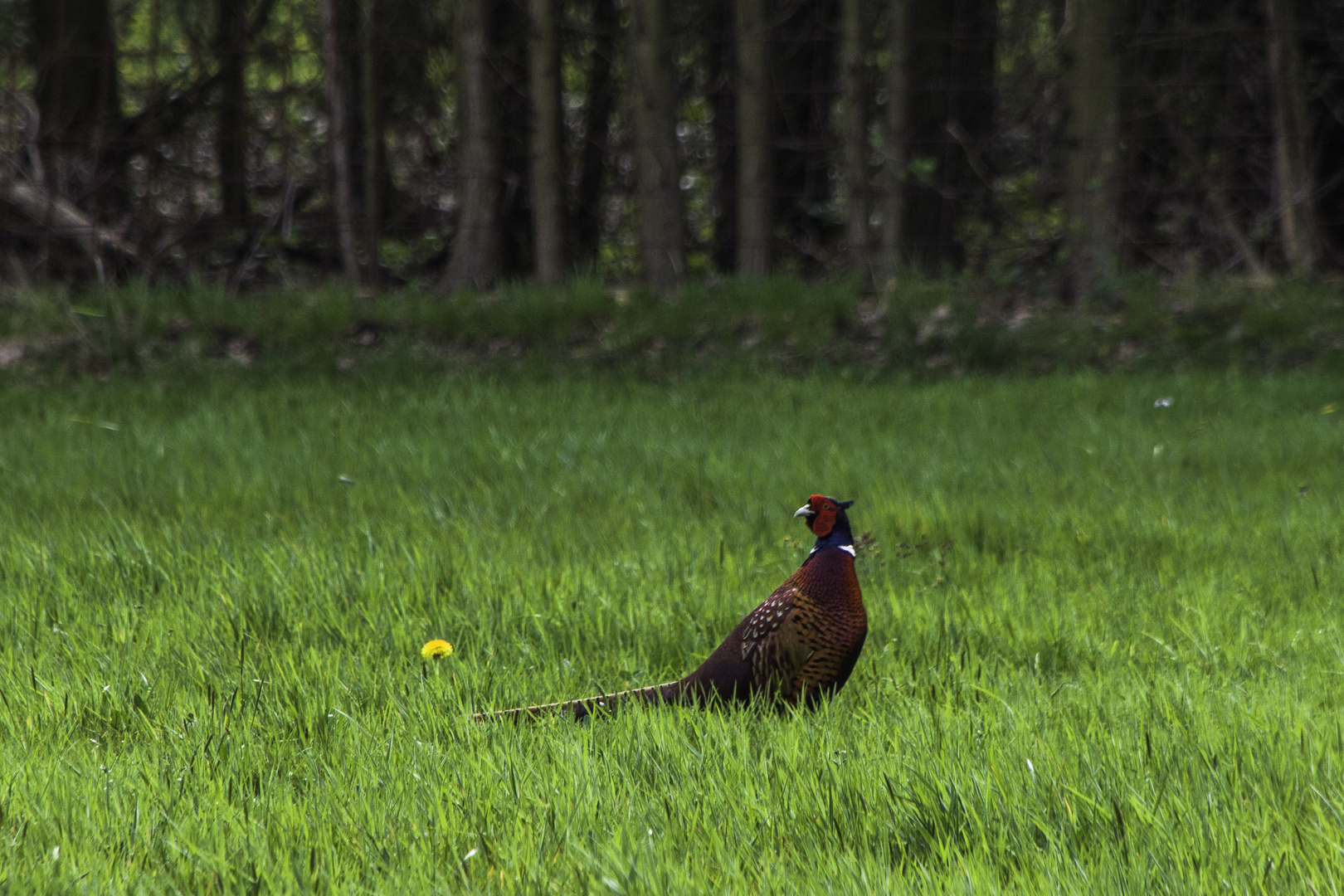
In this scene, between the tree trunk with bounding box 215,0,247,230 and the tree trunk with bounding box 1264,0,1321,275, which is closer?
the tree trunk with bounding box 215,0,247,230

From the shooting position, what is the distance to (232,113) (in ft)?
40.8

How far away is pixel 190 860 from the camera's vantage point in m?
1.97

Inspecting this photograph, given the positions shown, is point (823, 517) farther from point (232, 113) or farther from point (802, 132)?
point (802, 132)

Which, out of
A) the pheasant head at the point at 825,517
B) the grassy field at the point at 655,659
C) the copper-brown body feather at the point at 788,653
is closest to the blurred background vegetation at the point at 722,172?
the grassy field at the point at 655,659

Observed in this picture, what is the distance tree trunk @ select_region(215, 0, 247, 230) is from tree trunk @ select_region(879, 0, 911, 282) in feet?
16.4

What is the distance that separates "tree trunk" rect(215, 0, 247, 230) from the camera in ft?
29.8

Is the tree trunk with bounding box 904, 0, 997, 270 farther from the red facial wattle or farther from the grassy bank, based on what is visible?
the red facial wattle

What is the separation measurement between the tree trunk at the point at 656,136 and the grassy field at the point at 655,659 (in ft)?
10.9

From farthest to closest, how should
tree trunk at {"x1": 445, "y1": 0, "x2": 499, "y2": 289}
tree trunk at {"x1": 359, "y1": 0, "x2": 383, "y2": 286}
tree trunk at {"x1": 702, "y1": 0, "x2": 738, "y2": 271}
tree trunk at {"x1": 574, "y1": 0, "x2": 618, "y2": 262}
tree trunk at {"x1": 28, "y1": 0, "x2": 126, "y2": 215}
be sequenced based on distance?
tree trunk at {"x1": 574, "y1": 0, "x2": 618, "y2": 262}, tree trunk at {"x1": 702, "y1": 0, "x2": 738, "y2": 271}, tree trunk at {"x1": 28, "y1": 0, "x2": 126, "y2": 215}, tree trunk at {"x1": 445, "y1": 0, "x2": 499, "y2": 289}, tree trunk at {"x1": 359, "y1": 0, "x2": 383, "y2": 286}

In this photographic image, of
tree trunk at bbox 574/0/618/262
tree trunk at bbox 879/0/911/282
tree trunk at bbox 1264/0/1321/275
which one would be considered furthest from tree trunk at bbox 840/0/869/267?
tree trunk at bbox 574/0/618/262

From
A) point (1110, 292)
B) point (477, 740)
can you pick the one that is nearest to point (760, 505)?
point (477, 740)

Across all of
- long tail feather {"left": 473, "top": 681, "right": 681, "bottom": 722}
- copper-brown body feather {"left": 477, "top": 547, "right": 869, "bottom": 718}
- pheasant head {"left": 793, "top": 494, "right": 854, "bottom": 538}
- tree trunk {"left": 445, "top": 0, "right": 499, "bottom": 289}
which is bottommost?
long tail feather {"left": 473, "top": 681, "right": 681, "bottom": 722}

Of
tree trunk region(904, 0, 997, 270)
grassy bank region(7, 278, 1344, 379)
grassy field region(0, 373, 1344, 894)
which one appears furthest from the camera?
tree trunk region(904, 0, 997, 270)

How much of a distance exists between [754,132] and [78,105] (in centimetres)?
623
